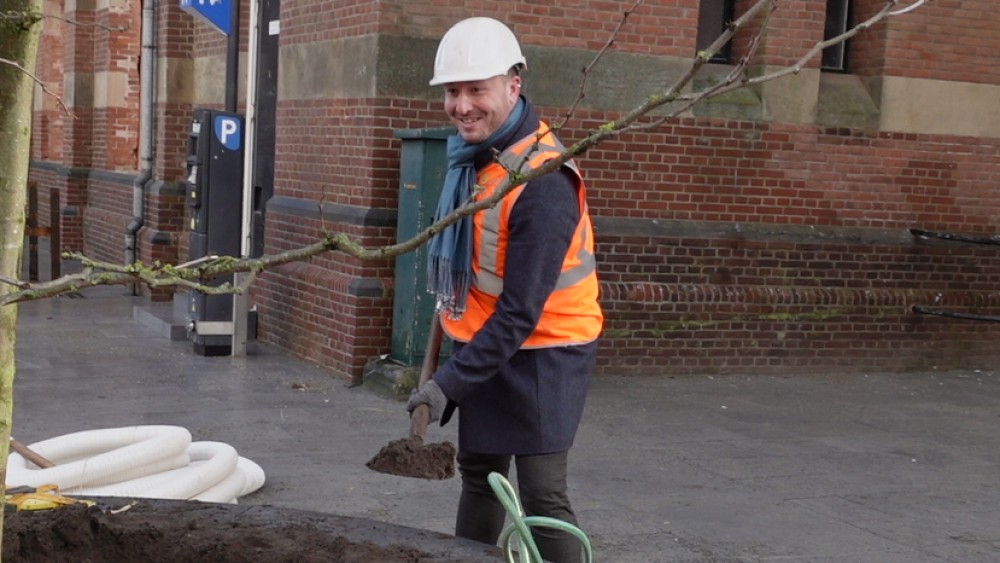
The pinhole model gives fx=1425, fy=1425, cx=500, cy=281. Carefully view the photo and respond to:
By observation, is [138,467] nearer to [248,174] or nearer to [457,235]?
[457,235]

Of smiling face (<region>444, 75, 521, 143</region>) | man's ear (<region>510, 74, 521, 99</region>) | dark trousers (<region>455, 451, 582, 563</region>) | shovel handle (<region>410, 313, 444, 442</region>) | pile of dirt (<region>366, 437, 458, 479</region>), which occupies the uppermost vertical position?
man's ear (<region>510, 74, 521, 99</region>)

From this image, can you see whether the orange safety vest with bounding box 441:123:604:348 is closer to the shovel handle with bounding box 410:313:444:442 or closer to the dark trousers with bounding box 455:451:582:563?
the shovel handle with bounding box 410:313:444:442

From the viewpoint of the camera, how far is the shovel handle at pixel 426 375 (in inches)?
156

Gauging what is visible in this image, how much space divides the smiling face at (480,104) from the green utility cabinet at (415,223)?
5.20m

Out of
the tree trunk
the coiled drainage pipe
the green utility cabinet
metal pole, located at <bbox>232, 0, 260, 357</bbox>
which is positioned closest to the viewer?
the tree trunk

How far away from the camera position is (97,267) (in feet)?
9.53

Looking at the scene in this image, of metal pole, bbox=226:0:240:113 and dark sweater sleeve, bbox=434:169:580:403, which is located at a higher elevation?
metal pole, bbox=226:0:240:113

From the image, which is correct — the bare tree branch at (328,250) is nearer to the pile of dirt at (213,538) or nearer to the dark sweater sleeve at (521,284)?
the pile of dirt at (213,538)

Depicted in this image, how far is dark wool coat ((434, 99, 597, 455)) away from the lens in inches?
162

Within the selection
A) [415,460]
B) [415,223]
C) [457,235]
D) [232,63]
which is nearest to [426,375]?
[457,235]

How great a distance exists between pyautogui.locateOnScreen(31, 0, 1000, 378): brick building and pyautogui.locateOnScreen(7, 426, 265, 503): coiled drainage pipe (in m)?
3.78

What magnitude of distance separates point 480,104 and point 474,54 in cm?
16

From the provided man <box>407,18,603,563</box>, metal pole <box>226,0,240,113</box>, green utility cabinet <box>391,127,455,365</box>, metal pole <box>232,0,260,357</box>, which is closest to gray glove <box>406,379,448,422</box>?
man <box>407,18,603,563</box>

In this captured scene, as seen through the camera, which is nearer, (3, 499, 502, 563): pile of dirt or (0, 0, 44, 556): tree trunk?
(0, 0, 44, 556): tree trunk
